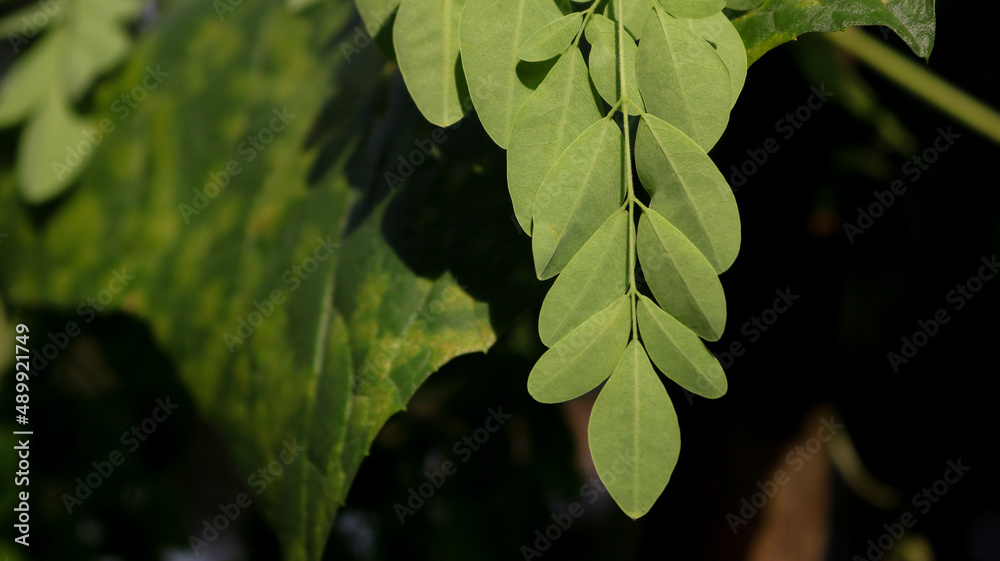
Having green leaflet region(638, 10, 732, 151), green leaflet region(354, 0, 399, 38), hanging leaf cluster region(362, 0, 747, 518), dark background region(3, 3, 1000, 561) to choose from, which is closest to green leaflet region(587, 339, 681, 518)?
hanging leaf cluster region(362, 0, 747, 518)

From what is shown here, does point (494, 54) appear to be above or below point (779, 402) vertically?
above

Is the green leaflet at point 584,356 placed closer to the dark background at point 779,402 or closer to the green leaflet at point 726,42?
the green leaflet at point 726,42

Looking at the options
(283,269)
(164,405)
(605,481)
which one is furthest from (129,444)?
(605,481)

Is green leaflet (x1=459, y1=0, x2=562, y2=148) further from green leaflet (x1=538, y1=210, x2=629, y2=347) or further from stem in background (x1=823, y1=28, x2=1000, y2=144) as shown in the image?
stem in background (x1=823, y1=28, x2=1000, y2=144)

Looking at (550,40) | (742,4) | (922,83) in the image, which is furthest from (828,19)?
(922,83)

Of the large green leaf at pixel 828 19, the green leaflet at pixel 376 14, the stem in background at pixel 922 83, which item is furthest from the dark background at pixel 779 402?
the green leaflet at pixel 376 14

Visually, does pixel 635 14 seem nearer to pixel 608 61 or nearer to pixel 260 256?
pixel 608 61

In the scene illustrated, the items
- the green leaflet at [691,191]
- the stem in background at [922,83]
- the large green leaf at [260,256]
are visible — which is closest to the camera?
the green leaflet at [691,191]
